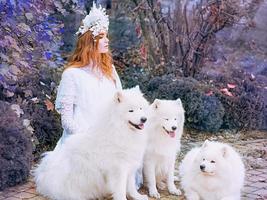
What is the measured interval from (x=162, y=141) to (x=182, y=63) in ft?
13.3

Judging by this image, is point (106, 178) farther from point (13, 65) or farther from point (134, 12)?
point (134, 12)

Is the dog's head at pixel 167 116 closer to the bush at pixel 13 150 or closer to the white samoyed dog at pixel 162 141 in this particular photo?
the white samoyed dog at pixel 162 141

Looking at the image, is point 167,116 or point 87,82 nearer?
point 167,116

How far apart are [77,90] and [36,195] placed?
96 centimetres

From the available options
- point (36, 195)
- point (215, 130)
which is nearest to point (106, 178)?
point (36, 195)

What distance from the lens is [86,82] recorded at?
4.48 m

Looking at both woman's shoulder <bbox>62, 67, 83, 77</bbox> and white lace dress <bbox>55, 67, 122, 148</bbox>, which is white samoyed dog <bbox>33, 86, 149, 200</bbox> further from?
woman's shoulder <bbox>62, 67, 83, 77</bbox>

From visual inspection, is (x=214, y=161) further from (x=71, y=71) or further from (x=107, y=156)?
(x=71, y=71)

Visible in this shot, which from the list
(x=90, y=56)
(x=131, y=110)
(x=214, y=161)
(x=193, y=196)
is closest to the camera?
(x=131, y=110)

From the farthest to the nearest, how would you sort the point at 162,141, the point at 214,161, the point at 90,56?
1. the point at 90,56
2. the point at 162,141
3. the point at 214,161

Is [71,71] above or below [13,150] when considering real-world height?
above

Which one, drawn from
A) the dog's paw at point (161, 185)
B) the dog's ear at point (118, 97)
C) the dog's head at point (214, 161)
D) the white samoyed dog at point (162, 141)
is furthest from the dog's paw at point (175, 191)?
the dog's ear at point (118, 97)

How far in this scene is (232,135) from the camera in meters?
7.30

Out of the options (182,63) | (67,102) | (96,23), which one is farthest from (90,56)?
(182,63)
